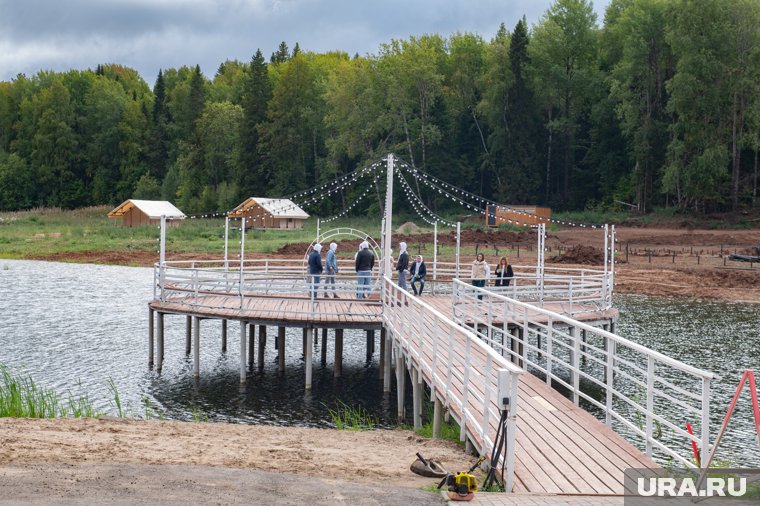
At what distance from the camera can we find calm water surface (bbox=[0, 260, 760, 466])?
777 inches

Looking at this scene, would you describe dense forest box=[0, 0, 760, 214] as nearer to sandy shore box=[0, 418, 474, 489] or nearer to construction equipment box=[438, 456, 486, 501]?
sandy shore box=[0, 418, 474, 489]

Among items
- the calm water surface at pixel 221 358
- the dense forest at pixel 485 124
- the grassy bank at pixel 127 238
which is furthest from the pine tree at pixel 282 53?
the calm water surface at pixel 221 358

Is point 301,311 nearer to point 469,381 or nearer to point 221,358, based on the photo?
point 221,358

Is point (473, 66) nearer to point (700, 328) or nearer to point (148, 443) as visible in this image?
point (700, 328)

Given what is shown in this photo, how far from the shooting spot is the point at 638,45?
73625 mm

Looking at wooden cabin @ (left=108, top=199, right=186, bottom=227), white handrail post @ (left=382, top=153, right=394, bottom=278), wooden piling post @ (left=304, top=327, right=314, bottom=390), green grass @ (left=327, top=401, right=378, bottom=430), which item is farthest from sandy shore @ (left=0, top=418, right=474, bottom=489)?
wooden cabin @ (left=108, top=199, right=186, bottom=227)

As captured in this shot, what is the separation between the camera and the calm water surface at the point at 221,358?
1973 cm

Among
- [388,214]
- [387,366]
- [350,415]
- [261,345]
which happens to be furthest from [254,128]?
[350,415]

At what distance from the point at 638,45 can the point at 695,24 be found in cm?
778

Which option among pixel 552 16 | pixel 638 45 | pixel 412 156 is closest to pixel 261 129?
pixel 412 156
